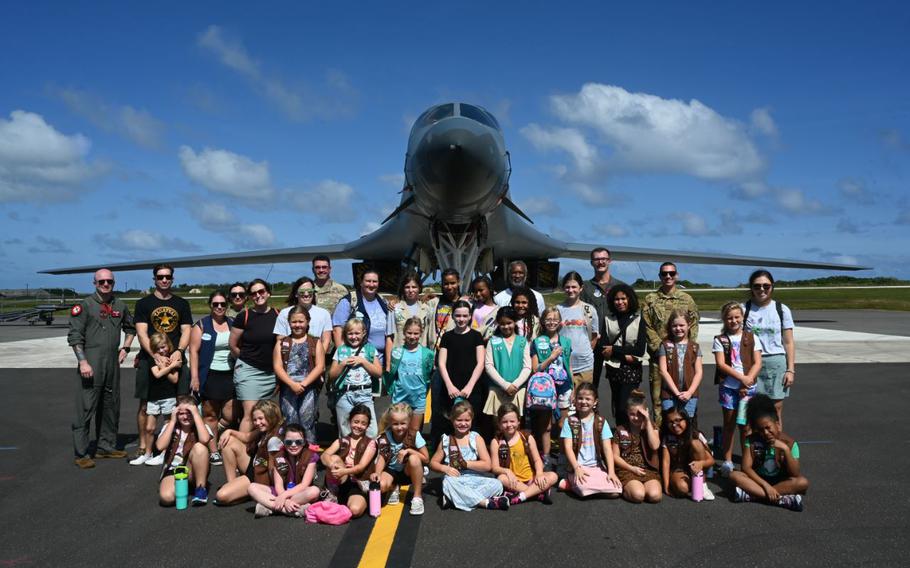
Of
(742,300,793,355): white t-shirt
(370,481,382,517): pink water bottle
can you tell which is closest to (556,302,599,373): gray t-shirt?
(742,300,793,355): white t-shirt

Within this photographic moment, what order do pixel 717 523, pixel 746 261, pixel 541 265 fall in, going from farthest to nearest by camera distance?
1. pixel 746 261
2. pixel 541 265
3. pixel 717 523

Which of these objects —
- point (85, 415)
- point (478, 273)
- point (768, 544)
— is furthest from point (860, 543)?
point (478, 273)

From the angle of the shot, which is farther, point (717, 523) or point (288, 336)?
point (288, 336)

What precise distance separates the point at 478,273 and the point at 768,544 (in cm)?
964

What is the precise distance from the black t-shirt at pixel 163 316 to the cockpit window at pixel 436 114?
A: 6052mm

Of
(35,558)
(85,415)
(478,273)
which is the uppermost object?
(478,273)

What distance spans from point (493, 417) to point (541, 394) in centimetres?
52

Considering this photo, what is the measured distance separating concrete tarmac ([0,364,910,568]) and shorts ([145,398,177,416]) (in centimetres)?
53

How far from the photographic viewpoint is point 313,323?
5.45 metres

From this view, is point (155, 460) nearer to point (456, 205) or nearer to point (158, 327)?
point (158, 327)

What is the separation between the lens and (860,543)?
11.5 feet

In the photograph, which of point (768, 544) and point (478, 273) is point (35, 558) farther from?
point (478, 273)

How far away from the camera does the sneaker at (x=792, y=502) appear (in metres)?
4.06

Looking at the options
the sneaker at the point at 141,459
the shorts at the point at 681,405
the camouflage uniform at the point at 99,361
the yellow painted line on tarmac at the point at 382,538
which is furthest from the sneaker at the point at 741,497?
the camouflage uniform at the point at 99,361
